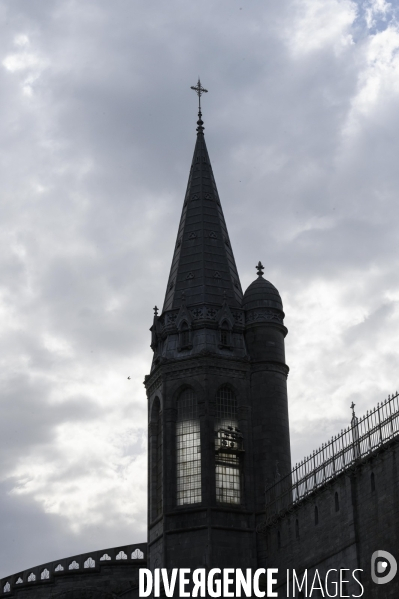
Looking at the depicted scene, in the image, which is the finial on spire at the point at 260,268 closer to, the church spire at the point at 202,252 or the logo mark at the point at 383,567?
the church spire at the point at 202,252

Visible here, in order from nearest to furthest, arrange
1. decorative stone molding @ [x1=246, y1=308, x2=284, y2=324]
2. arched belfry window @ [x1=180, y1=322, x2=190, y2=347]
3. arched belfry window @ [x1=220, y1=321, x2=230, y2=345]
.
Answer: arched belfry window @ [x1=180, y1=322, x2=190, y2=347], arched belfry window @ [x1=220, y1=321, x2=230, y2=345], decorative stone molding @ [x1=246, y1=308, x2=284, y2=324]

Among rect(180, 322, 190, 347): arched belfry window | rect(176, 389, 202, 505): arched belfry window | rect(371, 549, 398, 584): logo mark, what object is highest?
rect(180, 322, 190, 347): arched belfry window

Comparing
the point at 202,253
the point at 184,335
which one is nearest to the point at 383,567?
the point at 184,335

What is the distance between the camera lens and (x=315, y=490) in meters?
53.2

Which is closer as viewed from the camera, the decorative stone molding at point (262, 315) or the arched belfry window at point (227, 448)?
the arched belfry window at point (227, 448)

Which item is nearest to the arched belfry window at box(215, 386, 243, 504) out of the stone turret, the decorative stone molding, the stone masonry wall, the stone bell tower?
the stone bell tower

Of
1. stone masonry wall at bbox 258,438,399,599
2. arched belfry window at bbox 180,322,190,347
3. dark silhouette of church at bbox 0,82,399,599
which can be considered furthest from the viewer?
arched belfry window at bbox 180,322,190,347

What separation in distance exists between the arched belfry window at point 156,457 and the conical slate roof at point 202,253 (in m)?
7.17

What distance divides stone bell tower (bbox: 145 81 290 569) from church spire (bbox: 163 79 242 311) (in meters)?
0.09

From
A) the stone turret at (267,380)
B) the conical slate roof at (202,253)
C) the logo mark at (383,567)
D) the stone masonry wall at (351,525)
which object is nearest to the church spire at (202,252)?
the conical slate roof at (202,253)

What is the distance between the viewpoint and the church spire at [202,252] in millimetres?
68312

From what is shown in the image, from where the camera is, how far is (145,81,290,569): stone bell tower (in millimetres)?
60188

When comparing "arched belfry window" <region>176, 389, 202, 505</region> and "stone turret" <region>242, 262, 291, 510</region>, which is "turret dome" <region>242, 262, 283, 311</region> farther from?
"arched belfry window" <region>176, 389, 202, 505</region>

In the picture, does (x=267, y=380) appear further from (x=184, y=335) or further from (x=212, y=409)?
(x=184, y=335)
